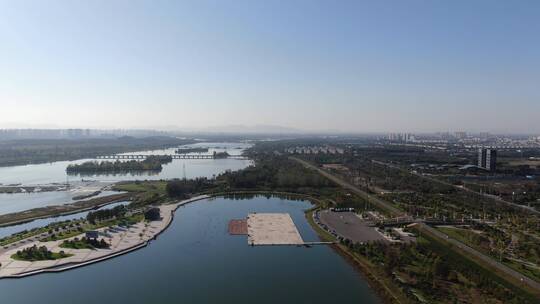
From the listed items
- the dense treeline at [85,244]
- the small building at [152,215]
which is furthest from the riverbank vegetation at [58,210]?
the dense treeline at [85,244]

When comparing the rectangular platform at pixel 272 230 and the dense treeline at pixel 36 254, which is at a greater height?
the dense treeline at pixel 36 254

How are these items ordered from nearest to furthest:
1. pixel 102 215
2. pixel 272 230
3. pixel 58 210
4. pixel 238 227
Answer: pixel 272 230 → pixel 238 227 → pixel 102 215 → pixel 58 210

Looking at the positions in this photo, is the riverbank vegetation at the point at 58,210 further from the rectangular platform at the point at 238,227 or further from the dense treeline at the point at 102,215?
the rectangular platform at the point at 238,227

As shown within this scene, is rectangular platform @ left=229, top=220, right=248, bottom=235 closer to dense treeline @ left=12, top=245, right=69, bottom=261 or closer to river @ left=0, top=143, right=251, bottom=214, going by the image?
dense treeline @ left=12, top=245, right=69, bottom=261

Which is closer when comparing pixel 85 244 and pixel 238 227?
pixel 85 244

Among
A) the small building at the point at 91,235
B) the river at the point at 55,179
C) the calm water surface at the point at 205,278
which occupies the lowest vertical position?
the calm water surface at the point at 205,278

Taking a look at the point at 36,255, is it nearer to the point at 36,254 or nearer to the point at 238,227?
the point at 36,254

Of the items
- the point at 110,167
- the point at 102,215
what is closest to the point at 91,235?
the point at 102,215

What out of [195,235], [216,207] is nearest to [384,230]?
[195,235]
